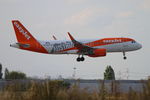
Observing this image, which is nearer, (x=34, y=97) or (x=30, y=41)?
(x=34, y=97)

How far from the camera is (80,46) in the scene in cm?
5316

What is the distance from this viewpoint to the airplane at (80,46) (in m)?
51.7

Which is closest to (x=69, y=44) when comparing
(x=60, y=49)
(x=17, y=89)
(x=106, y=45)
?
(x=60, y=49)

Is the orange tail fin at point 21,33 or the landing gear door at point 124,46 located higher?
the orange tail fin at point 21,33

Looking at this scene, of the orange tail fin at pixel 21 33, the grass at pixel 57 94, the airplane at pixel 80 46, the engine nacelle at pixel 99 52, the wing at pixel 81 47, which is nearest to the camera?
the grass at pixel 57 94

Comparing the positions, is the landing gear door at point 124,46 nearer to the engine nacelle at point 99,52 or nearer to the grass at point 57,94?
the engine nacelle at point 99,52

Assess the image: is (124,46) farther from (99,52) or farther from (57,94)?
(57,94)

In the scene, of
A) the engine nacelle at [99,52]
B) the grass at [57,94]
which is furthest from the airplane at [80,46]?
the grass at [57,94]

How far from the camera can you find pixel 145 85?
13672mm

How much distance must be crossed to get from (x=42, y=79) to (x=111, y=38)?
37.5m

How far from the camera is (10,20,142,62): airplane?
5175cm

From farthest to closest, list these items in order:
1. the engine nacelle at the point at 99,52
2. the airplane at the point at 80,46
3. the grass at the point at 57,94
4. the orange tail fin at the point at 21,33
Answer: the orange tail fin at the point at 21,33 < the airplane at the point at 80,46 < the engine nacelle at the point at 99,52 < the grass at the point at 57,94

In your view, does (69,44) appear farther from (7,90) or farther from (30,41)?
(7,90)

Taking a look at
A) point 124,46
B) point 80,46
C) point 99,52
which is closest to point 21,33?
point 80,46
